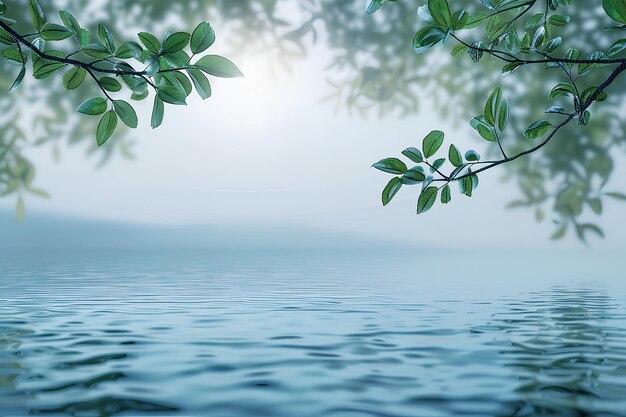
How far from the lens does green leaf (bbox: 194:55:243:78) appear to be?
1.95 meters

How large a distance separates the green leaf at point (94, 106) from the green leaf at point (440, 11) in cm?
89

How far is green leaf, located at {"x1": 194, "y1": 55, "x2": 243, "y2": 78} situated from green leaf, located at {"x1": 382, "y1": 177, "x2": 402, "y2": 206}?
49 cm

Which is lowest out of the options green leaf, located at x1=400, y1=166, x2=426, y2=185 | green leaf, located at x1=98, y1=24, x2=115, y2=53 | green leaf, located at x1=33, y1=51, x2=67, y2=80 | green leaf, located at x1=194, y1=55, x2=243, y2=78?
green leaf, located at x1=400, y1=166, x2=426, y2=185

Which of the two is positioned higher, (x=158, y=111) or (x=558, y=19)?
(x=558, y=19)

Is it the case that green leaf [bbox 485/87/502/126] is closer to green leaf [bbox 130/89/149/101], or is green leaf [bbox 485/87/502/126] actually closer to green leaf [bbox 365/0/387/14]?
green leaf [bbox 365/0/387/14]

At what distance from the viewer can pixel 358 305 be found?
7578mm

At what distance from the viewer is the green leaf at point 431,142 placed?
7.14 ft

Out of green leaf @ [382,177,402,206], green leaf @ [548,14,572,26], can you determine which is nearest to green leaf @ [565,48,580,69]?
green leaf @ [548,14,572,26]

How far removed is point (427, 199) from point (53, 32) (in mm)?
1047

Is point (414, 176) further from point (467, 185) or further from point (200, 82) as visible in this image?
point (200, 82)

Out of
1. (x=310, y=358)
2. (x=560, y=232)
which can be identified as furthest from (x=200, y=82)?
(x=560, y=232)

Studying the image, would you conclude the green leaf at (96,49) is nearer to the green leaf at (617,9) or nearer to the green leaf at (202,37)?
the green leaf at (202,37)

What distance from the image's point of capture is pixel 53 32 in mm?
2062

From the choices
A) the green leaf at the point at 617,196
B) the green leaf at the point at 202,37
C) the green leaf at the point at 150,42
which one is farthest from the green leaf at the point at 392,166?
the green leaf at the point at 617,196
